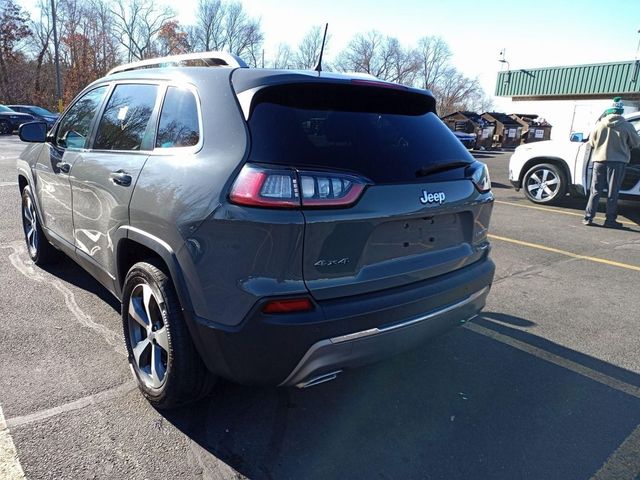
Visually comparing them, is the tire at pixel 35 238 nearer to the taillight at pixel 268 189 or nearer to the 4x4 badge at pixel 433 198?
the taillight at pixel 268 189

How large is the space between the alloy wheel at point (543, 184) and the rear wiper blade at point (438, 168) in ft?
24.4

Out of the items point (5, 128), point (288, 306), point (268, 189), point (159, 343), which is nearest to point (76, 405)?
point (159, 343)

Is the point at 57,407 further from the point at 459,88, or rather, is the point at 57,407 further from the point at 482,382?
the point at 459,88

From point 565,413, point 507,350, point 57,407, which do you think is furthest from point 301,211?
point 507,350

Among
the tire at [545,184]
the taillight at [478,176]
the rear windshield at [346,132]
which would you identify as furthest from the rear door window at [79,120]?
the tire at [545,184]

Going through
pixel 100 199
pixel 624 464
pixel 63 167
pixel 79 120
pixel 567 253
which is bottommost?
pixel 624 464

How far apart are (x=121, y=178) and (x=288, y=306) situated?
53.7 inches

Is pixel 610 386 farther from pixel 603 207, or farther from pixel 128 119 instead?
pixel 603 207

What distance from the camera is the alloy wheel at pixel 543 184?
9.28 m

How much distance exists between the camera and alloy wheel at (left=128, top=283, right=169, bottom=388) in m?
2.56

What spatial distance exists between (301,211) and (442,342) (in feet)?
6.59

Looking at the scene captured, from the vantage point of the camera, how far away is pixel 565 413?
9.00ft

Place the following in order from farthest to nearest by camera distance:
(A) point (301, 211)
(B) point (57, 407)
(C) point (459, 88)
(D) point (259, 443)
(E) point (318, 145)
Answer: (C) point (459, 88) < (B) point (57, 407) < (D) point (259, 443) < (E) point (318, 145) < (A) point (301, 211)

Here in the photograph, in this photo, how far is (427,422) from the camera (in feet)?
8.59
